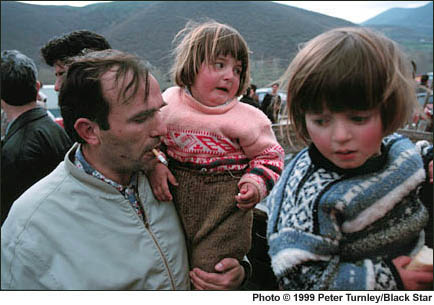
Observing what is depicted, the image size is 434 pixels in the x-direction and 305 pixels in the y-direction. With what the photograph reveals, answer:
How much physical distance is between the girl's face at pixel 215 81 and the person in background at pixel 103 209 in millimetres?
203

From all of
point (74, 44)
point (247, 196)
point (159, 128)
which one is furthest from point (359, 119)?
point (74, 44)

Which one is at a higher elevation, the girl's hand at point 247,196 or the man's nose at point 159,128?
the man's nose at point 159,128

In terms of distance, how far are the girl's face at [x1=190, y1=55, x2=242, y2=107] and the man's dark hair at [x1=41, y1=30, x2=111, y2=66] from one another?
3.29 ft

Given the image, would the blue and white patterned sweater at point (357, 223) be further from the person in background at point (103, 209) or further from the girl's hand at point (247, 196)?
the person in background at point (103, 209)

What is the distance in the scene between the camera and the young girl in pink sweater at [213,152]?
5.08 feet

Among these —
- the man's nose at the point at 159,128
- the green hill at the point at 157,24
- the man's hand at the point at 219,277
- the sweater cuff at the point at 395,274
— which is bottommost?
the green hill at the point at 157,24

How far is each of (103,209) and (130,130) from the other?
0.36 metres

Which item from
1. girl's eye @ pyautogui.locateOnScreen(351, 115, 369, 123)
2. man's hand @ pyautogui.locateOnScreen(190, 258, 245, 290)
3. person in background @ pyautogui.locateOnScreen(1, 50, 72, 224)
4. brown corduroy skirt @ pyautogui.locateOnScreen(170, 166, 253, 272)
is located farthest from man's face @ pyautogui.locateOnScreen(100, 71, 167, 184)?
person in background @ pyautogui.locateOnScreen(1, 50, 72, 224)

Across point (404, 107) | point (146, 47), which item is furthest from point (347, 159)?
point (146, 47)

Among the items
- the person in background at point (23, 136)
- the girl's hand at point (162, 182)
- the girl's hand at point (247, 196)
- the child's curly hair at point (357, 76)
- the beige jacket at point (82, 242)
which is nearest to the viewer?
the child's curly hair at point (357, 76)

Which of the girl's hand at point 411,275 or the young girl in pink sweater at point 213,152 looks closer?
the girl's hand at point 411,275

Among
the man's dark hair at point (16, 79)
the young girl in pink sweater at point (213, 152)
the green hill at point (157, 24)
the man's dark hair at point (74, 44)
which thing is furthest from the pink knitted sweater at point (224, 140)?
the green hill at point (157, 24)

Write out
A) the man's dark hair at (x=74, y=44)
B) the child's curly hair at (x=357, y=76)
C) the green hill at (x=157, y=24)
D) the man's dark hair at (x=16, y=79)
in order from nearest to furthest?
the child's curly hair at (x=357, y=76), the man's dark hair at (x=74, y=44), the man's dark hair at (x=16, y=79), the green hill at (x=157, y=24)
